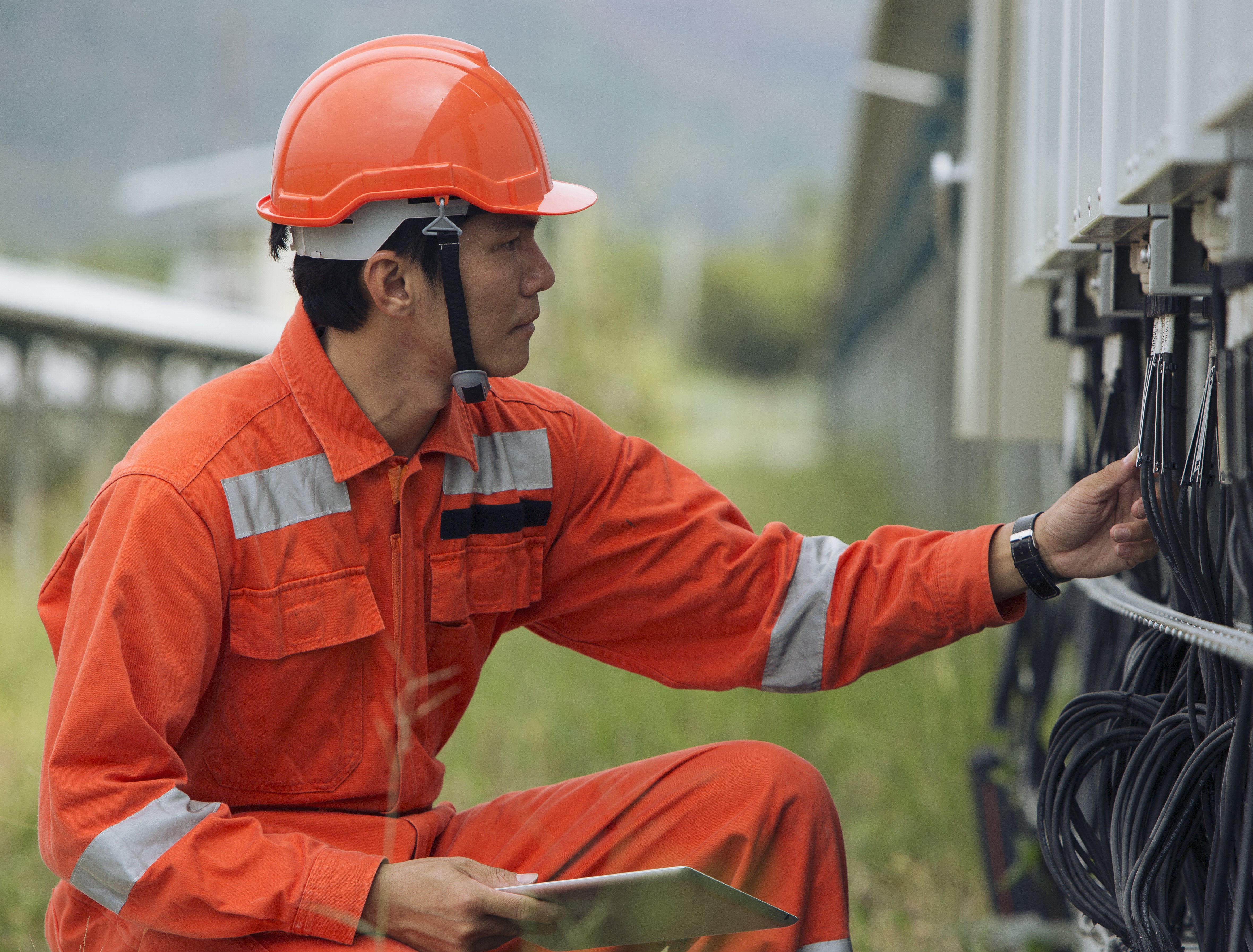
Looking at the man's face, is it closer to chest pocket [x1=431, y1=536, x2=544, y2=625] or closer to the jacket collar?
the jacket collar

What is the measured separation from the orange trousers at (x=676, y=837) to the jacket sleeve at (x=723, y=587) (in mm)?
207

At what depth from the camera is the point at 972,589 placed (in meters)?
2.14

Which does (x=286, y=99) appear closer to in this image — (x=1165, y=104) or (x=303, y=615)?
(x=303, y=615)

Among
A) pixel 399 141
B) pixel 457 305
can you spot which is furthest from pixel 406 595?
pixel 399 141

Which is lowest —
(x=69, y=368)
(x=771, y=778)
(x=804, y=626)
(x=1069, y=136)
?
(x=771, y=778)

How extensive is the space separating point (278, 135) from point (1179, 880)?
74.9 inches

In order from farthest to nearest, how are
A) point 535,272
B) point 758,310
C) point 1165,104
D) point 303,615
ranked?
point 758,310
point 535,272
point 303,615
point 1165,104

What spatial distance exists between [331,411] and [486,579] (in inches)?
16.4

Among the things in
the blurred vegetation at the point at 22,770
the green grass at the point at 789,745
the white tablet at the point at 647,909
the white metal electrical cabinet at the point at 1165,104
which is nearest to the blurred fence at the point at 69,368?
the blurred vegetation at the point at 22,770

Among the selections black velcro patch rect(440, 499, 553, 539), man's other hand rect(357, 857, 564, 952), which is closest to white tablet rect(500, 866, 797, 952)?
man's other hand rect(357, 857, 564, 952)

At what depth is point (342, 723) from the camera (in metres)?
2.12

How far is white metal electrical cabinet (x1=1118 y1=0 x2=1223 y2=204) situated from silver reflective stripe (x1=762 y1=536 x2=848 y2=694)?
90 cm

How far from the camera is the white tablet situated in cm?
181

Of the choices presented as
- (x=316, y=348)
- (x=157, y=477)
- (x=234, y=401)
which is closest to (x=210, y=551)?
(x=157, y=477)
